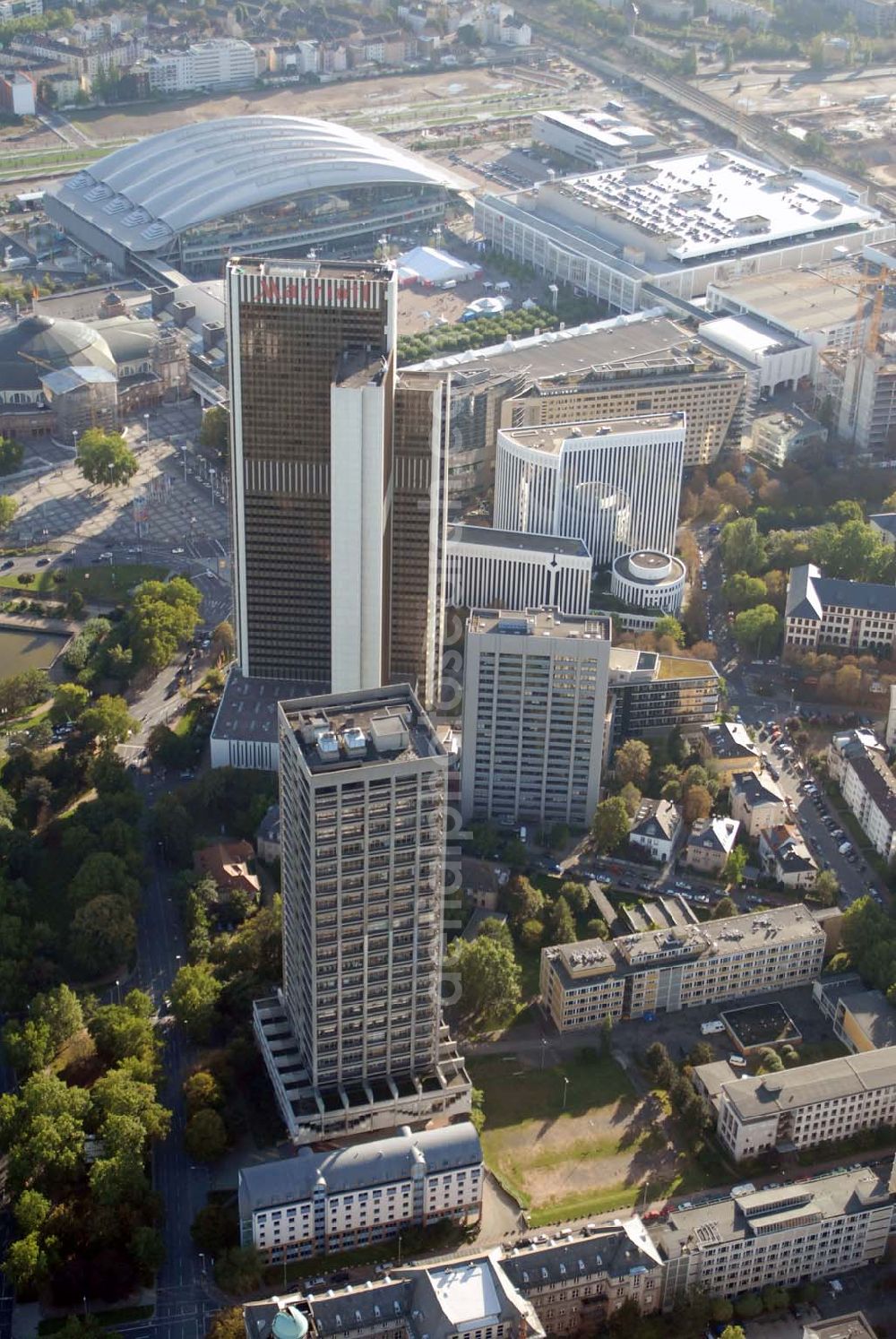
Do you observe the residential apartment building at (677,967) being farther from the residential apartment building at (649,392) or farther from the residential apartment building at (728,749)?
the residential apartment building at (649,392)

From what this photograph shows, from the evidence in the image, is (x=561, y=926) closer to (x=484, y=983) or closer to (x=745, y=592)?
(x=484, y=983)

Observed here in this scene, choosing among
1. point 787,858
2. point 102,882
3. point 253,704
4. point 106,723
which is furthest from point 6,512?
point 787,858

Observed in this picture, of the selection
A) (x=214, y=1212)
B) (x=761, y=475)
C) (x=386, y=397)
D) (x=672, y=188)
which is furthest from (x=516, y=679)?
(x=672, y=188)

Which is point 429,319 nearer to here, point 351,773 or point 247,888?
point 247,888

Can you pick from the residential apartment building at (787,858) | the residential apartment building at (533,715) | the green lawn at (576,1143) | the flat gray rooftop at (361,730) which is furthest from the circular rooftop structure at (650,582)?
the flat gray rooftop at (361,730)

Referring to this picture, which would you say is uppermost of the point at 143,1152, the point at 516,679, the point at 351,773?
the point at 351,773
